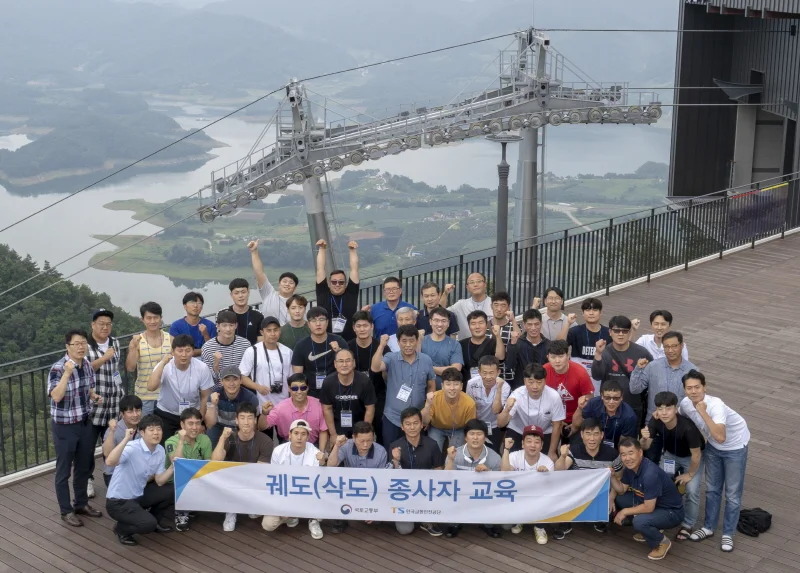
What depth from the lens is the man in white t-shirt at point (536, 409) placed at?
27.7ft

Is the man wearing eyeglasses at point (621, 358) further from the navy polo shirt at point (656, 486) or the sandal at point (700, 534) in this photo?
the sandal at point (700, 534)

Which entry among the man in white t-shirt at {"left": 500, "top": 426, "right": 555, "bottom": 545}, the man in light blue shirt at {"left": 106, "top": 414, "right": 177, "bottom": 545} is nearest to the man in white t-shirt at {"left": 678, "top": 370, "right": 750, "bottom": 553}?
the man in white t-shirt at {"left": 500, "top": 426, "right": 555, "bottom": 545}

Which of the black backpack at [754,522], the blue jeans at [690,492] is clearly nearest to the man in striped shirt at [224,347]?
the blue jeans at [690,492]

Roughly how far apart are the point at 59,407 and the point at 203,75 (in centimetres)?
16620

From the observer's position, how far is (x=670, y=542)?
8055 mm

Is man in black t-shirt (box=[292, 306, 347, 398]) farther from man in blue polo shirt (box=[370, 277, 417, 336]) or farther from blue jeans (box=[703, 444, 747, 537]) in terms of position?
blue jeans (box=[703, 444, 747, 537])

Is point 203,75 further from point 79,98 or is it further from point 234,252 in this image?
point 234,252

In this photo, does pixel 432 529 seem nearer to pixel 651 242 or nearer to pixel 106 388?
pixel 106 388

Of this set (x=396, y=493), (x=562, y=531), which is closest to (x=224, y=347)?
Result: (x=396, y=493)

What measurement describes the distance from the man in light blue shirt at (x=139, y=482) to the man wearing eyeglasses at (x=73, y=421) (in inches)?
16.4

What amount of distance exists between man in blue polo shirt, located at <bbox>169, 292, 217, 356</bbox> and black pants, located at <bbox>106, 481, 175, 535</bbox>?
1.49 metres

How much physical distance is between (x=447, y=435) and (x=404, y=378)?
2.02 feet

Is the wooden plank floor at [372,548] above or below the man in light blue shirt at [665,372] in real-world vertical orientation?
below

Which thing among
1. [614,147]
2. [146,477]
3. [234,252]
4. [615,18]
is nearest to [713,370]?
[146,477]
